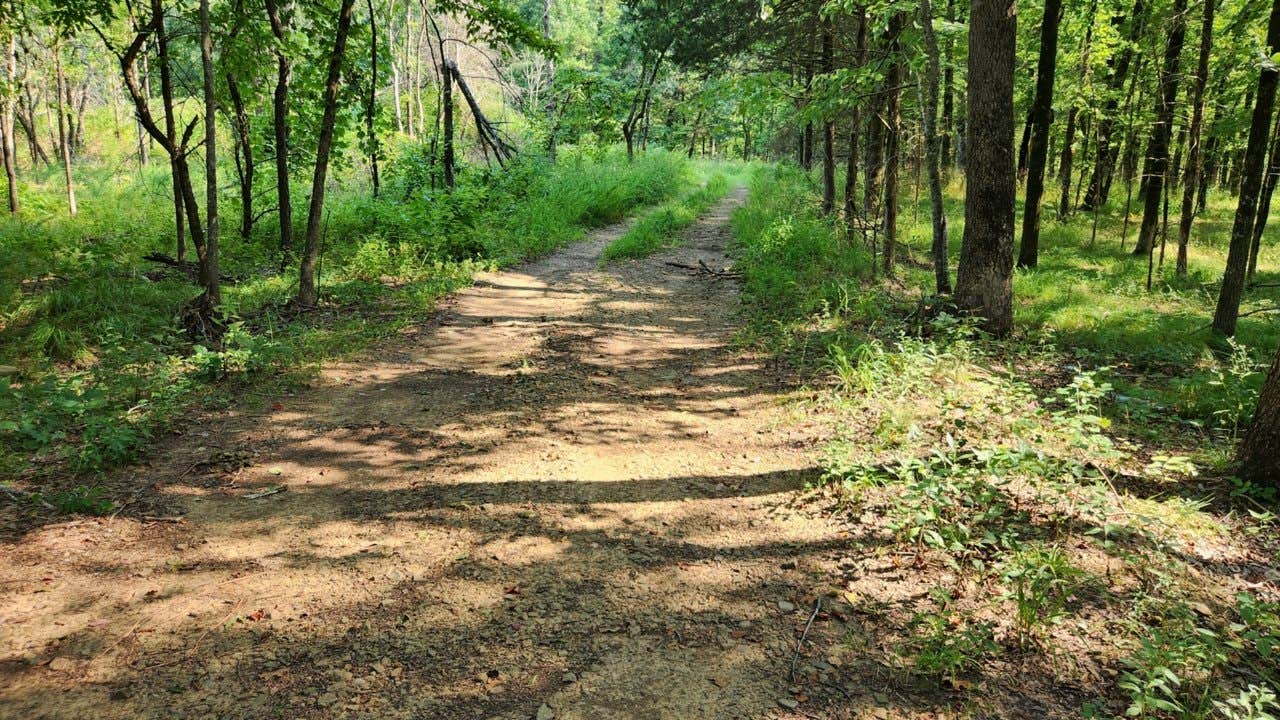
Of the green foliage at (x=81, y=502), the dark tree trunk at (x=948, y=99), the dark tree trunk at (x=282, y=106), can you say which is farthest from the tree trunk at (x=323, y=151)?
the dark tree trunk at (x=948, y=99)

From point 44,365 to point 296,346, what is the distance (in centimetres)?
231

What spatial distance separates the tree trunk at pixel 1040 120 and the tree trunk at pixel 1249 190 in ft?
10.1

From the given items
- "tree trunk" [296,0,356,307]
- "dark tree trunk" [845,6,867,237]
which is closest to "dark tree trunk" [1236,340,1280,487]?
"dark tree trunk" [845,6,867,237]

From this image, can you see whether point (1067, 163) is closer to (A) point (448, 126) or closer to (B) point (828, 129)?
(B) point (828, 129)

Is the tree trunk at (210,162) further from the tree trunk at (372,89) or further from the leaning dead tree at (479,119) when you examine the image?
the leaning dead tree at (479,119)

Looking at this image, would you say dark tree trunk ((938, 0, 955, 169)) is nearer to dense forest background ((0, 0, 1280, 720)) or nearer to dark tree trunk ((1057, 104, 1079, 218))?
dense forest background ((0, 0, 1280, 720))

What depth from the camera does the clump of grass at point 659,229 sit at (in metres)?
12.6

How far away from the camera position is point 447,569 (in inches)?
138

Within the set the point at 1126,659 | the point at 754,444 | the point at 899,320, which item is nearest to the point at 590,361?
the point at 754,444

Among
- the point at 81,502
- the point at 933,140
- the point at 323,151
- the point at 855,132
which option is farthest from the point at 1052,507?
the point at 855,132

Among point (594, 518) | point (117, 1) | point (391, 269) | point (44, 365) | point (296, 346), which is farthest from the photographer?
point (391, 269)

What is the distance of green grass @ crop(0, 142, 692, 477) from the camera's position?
4707mm

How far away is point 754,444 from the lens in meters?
5.17

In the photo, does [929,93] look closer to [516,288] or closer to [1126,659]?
[516,288]
